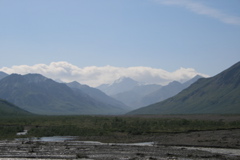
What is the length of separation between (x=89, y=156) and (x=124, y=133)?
1458 inches

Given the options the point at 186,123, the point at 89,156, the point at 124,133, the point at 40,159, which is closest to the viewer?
the point at 40,159

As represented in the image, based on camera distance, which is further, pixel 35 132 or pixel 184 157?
pixel 35 132

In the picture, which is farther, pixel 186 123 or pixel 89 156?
pixel 186 123

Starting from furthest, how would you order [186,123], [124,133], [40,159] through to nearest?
[186,123] < [124,133] < [40,159]

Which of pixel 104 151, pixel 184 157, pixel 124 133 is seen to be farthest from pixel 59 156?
pixel 124 133

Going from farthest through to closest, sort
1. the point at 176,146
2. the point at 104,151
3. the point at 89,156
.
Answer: the point at 176,146 → the point at 104,151 → the point at 89,156

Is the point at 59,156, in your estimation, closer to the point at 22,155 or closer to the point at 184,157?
the point at 22,155

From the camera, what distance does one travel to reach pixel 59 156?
145ft

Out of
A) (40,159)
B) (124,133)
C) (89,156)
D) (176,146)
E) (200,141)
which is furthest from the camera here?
(124,133)

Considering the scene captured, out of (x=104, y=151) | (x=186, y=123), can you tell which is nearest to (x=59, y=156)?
(x=104, y=151)

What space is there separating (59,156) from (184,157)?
1583cm

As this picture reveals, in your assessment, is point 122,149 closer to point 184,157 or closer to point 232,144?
point 184,157

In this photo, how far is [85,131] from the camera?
270ft

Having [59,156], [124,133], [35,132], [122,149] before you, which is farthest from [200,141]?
[35,132]
